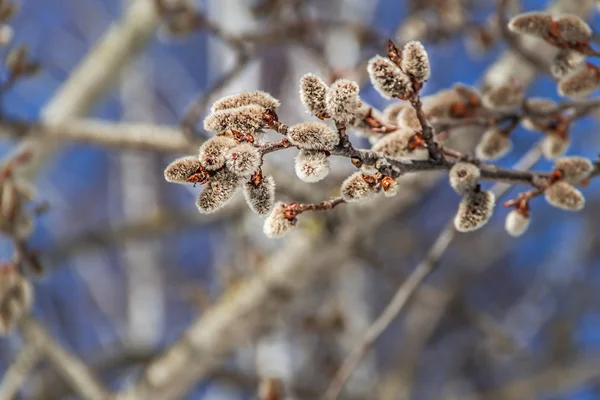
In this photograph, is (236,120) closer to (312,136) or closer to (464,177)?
(312,136)

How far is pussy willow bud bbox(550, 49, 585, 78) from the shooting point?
3.51ft

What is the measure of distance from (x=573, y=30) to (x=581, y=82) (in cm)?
12

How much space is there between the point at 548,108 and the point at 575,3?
1.02 meters

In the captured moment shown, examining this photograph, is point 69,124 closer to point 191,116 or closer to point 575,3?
point 191,116

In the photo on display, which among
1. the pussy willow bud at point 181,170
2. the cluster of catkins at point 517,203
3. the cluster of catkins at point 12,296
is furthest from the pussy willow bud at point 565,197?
the cluster of catkins at point 12,296

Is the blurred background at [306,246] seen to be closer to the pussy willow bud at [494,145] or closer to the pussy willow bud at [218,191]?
the pussy willow bud at [494,145]

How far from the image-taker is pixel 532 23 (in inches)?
40.1

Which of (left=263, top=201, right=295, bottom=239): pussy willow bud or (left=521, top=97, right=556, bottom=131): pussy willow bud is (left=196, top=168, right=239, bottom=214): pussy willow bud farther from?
(left=521, top=97, right=556, bottom=131): pussy willow bud

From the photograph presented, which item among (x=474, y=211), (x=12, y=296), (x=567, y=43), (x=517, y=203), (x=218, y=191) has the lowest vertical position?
(x=12, y=296)

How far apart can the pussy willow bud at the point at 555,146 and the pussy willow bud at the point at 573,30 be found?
0.81 feet

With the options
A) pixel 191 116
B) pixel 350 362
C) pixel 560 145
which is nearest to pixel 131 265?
pixel 191 116

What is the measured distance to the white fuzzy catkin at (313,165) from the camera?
794 millimetres

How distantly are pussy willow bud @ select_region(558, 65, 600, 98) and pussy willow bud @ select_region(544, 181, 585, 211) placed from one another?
21cm

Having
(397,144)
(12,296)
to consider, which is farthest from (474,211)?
(12,296)
